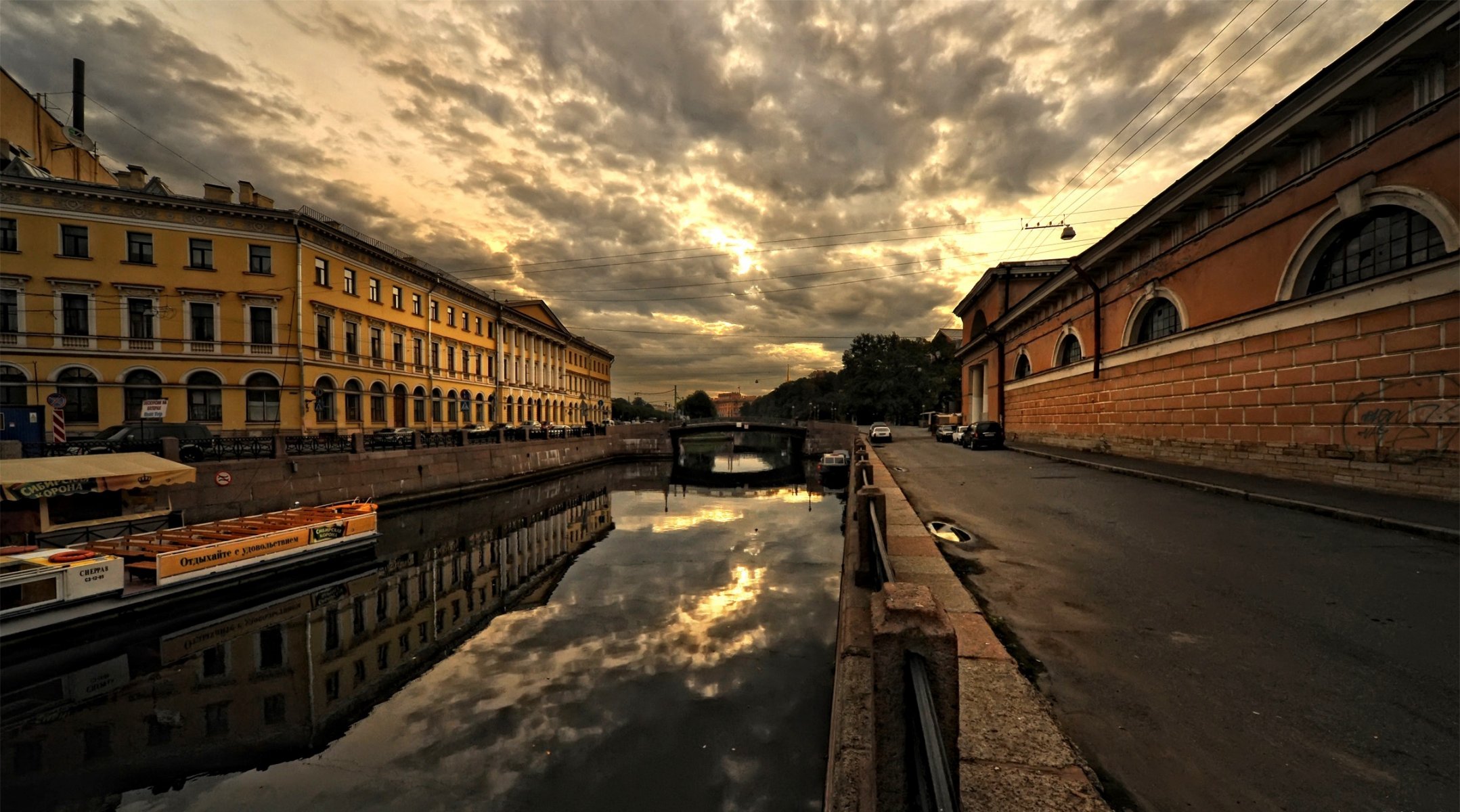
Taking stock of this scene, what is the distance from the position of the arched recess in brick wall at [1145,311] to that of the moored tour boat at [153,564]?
25195mm

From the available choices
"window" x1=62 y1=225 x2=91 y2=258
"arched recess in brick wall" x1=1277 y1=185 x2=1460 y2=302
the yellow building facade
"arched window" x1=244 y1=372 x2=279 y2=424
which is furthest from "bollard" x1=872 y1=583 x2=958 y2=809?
"window" x1=62 y1=225 x2=91 y2=258

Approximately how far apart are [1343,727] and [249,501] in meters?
26.7

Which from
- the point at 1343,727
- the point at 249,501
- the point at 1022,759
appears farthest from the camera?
the point at 249,501

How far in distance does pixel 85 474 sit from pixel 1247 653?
2192 centimetres

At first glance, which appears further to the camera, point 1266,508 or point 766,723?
point 1266,508

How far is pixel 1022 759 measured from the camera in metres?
3.11

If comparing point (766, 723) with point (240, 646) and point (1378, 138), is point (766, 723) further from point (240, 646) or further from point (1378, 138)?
point (1378, 138)

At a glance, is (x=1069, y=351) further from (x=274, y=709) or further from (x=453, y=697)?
(x=274, y=709)

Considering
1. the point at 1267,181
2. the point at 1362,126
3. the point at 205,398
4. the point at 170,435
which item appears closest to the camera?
the point at 1362,126

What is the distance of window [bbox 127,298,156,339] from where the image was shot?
86.4 feet

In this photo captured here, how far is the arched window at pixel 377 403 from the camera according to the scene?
33.8 m

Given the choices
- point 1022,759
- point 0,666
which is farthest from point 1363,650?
point 0,666

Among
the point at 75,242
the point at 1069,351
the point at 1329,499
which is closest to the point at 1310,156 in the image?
the point at 1329,499

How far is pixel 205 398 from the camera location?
27.3 metres
